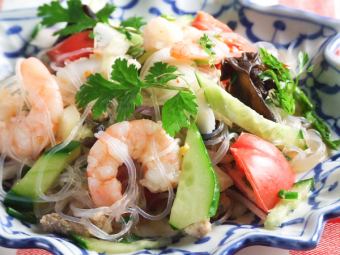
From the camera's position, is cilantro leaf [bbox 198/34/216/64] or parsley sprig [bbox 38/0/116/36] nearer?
cilantro leaf [bbox 198/34/216/64]

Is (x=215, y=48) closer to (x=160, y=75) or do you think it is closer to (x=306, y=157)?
(x=160, y=75)

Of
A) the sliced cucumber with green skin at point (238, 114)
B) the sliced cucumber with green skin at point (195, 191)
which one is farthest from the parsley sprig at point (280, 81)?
the sliced cucumber with green skin at point (195, 191)

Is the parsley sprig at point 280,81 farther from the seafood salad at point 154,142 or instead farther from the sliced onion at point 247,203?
the sliced onion at point 247,203

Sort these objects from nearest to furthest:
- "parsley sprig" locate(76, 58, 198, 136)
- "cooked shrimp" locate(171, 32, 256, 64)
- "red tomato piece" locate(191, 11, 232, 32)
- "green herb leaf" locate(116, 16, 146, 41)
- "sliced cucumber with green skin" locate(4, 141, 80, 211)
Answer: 1. "parsley sprig" locate(76, 58, 198, 136)
2. "sliced cucumber with green skin" locate(4, 141, 80, 211)
3. "cooked shrimp" locate(171, 32, 256, 64)
4. "green herb leaf" locate(116, 16, 146, 41)
5. "red tomato piece" locate(191, 11, 232, 32)

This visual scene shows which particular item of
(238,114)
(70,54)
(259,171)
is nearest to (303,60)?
(238,114)

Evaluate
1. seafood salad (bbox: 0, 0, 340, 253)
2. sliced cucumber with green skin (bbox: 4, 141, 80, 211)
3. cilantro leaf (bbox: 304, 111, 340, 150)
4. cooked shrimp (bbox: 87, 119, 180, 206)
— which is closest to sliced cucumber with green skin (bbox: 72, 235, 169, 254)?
seafood salad (bbox: 0, 0, 340, 253)

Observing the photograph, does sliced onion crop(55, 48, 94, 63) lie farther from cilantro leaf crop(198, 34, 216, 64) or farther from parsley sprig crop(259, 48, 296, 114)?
parsley sprig crop(259, 48, 296, 114)
